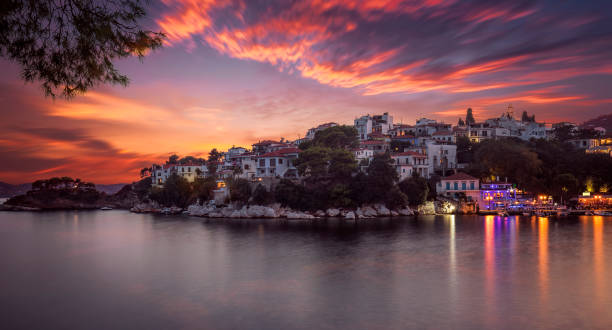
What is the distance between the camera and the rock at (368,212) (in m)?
34.3

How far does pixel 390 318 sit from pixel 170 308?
7.10 metres

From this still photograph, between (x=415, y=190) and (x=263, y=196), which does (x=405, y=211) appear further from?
(x=263, y=196)

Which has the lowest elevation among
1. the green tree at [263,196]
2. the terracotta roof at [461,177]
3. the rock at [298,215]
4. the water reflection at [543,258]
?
the water reflection at [543,258]

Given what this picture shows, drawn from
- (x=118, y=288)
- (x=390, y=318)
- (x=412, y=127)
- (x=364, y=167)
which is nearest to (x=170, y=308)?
(x=118, y=288)

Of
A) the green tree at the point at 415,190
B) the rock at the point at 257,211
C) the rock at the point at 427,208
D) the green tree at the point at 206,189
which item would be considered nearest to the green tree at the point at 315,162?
the rock at the point at 257,211

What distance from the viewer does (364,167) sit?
127 feet

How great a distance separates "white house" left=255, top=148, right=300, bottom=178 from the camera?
40.0m

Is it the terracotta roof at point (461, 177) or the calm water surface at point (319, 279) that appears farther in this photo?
the terracotta roof at point (461, 177)

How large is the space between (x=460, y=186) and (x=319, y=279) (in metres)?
26.0

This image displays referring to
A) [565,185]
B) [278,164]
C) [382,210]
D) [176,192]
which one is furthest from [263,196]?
[565,185]

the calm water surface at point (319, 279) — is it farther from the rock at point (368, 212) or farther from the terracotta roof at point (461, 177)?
the terracotta roof at point (461, 177)

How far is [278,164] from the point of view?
39969 millimetres

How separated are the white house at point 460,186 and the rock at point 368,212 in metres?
8.02

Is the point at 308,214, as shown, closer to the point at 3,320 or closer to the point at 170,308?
the point at 170,308
